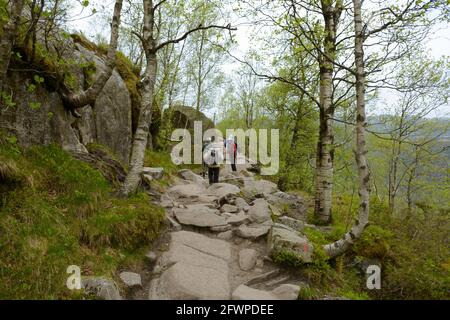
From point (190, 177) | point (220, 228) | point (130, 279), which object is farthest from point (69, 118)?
point (190, 177)

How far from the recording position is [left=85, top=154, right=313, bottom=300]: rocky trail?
467 cm

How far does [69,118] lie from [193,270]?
5.37m

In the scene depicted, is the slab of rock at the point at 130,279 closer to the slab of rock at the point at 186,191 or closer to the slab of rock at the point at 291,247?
the slab of rock at the point at 291,247

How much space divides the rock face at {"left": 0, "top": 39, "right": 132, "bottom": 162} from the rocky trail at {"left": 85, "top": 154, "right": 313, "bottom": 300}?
3188 mm

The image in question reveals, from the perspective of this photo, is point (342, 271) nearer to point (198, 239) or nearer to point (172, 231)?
point (198, 239)

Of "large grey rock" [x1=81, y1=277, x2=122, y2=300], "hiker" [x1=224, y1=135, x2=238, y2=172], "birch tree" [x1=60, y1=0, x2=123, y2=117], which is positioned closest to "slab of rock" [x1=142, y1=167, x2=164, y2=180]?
"birch tree" [x1=60, y1=0, x2=123, y2=117]

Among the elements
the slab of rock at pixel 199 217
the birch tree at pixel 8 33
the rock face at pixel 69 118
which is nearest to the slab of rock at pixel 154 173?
the rock face at pixel 69 118

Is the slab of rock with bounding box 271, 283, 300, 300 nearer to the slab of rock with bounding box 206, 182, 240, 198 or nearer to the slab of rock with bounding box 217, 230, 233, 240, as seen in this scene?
the slab of rock with bounding box 217, 230, 233, 240

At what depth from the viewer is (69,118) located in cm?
744

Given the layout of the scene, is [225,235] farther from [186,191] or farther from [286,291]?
[186,191]

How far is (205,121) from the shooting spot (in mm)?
31469

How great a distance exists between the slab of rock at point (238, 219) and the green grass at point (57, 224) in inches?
85.8
